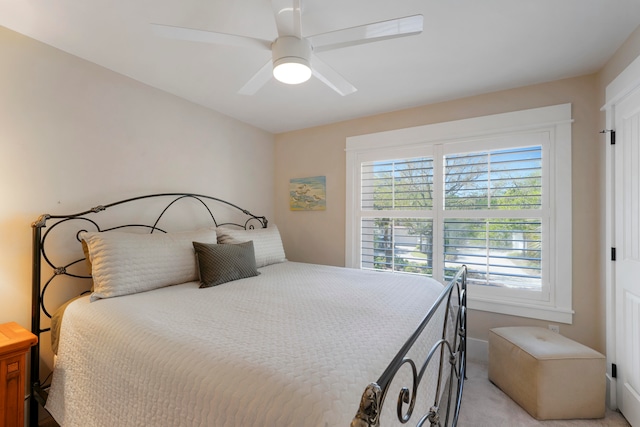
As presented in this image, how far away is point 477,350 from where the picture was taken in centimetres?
264

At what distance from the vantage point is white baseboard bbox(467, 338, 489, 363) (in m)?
2.61

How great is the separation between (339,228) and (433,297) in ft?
5.49

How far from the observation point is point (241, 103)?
9.46 feet

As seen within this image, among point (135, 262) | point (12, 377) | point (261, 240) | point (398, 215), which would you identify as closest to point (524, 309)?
point (398, 215)

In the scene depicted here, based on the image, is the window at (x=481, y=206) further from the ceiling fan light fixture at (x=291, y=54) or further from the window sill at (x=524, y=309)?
the ceiling fan light fixture at (x=291, y=54)

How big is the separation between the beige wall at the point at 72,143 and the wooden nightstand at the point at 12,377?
48cm

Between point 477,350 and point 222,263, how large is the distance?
2347 mm

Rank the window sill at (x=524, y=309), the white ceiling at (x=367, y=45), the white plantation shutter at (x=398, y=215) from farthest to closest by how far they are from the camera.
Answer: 1. the white plantation shutter at (x=398, y=215)
2. the window sill at (x=524, y=309)
3. the white ceiling at (x=367, y=45)

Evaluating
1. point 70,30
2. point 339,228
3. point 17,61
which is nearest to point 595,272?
point 339,228

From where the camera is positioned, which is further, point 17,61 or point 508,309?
point 508,309

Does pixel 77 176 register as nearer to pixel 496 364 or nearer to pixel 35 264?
pixel 35 264

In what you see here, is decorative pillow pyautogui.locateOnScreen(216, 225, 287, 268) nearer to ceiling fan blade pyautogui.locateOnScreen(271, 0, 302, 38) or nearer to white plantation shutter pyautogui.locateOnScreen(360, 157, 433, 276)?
white plantation shutter pyautogui.locateOnScreen(360, 157, 433, 276)

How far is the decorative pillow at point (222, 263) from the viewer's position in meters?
2.06

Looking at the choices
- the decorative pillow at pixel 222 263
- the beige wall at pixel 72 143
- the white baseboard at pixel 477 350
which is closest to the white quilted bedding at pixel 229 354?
the decorative pillow at pixel 222 263
